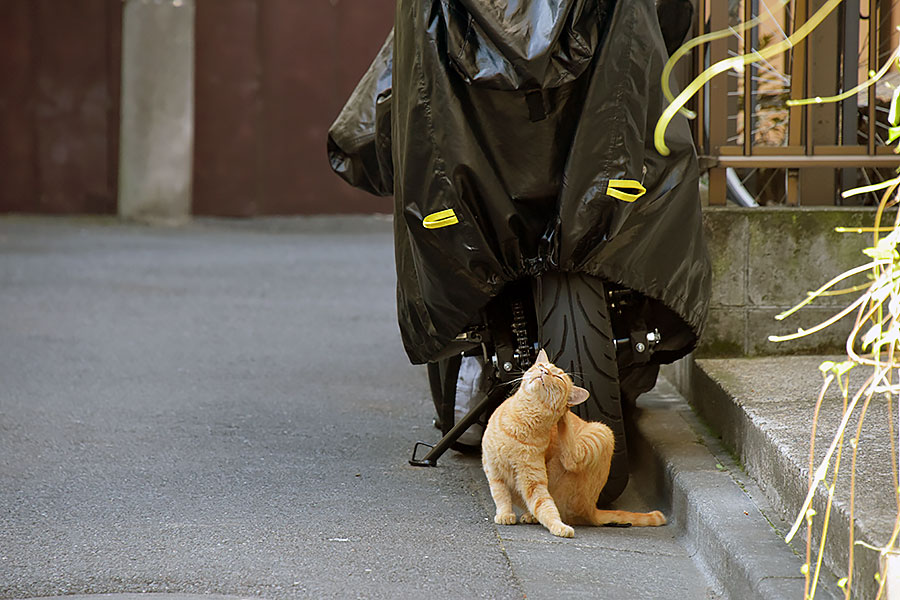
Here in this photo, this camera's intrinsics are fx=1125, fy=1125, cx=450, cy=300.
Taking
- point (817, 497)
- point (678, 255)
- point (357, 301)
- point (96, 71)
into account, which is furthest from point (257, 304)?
point (96, 71)

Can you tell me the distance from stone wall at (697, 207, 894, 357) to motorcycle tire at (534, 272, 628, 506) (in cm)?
98

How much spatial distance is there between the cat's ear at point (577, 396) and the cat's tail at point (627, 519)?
1.17ft

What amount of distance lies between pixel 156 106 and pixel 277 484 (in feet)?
35.1

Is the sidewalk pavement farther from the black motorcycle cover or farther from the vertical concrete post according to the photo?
the vertical concrete post

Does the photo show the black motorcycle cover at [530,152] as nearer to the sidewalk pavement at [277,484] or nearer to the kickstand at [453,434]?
the kickstand at [453,434]

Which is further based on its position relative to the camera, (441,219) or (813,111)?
(813,111)

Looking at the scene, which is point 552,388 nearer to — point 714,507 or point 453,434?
point 714,507

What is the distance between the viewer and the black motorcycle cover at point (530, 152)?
3.29m

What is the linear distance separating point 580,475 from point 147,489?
145 cm

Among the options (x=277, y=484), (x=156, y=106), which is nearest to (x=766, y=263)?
(x=277, y=484)

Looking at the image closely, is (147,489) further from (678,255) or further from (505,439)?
(678,255)

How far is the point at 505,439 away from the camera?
10.8ft

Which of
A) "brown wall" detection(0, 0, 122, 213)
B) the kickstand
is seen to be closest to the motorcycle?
the kickstand

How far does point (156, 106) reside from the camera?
13641mm
